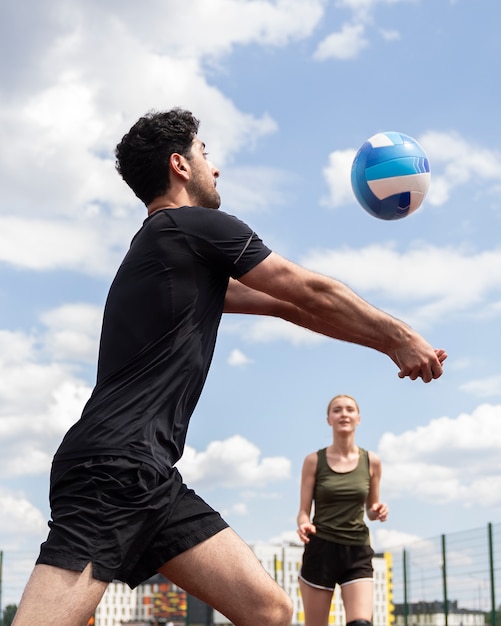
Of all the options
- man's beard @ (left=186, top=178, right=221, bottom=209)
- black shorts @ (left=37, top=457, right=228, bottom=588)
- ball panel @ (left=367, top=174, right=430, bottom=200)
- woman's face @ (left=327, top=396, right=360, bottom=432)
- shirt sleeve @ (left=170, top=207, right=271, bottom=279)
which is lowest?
black shorts @ (left=37, top=457, right=228, bottom=588)

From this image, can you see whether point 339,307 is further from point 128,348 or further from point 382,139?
point 382,139

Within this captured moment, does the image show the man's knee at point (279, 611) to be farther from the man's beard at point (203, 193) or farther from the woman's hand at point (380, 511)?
the woman's hand at point (380, 511)

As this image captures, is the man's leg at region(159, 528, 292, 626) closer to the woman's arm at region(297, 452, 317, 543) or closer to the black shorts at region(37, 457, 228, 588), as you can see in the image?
the black shorts at region(37, 457, 228, 588)

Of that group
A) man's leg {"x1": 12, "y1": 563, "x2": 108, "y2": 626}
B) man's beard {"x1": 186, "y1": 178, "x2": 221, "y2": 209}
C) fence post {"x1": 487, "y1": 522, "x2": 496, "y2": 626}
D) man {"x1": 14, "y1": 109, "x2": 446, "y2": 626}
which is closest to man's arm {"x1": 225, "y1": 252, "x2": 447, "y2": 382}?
man {"x1": 14, "y1": 109, "x2": 446, "y2": 626}

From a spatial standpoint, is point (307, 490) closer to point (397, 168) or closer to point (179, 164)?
point (397, 168)

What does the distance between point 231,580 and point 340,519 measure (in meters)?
4.97

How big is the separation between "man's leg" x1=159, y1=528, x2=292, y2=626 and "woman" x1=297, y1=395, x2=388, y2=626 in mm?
4575

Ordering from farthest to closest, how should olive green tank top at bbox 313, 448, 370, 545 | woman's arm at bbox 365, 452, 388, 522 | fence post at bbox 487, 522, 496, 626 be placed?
fence post at bbox 487, 522, 496, 626 → woman's arm at bbox 365, 452, 388, 522 → olive green tank top at bbox 313, 448, 370, 545

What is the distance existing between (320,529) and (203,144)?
500cm

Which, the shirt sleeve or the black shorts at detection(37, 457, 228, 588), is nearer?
the black shorts at detection(37, 457, 228, 588)

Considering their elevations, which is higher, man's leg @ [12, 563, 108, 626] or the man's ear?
the man's ear

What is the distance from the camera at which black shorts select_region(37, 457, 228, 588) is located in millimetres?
3162

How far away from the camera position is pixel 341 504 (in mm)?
8258

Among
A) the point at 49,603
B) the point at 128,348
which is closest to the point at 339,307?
the point at 128,348
